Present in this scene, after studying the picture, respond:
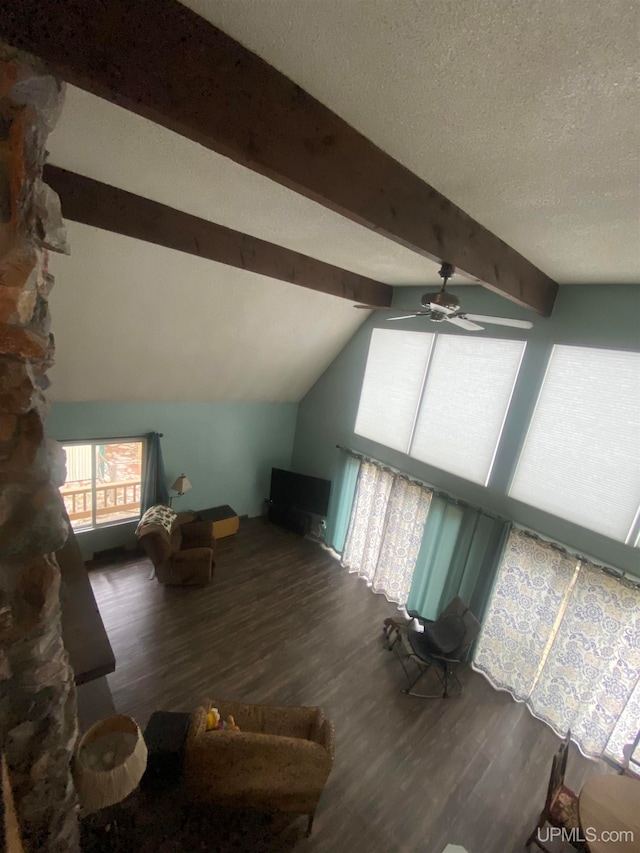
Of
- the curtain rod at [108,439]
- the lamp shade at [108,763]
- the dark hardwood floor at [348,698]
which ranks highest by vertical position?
the curtain rod at [108,439]

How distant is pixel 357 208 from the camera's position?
5.25 ft

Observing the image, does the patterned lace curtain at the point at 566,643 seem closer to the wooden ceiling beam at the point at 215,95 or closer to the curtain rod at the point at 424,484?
the curtain rod at the point at 424,484

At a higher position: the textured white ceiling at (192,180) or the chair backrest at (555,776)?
the textured white ceiling at (192,180)

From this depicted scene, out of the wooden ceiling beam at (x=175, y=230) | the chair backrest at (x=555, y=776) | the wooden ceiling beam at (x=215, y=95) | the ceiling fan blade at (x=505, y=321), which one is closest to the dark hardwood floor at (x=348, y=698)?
the chair backrest at (x=555, y=776)

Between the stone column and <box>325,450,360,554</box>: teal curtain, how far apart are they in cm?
421

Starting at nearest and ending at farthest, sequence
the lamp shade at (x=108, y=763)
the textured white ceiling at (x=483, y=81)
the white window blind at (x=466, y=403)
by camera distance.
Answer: the textured white ceiling at (x=483, y=81), the lamp shade at (x=108, y=763), the white window blind at (x=466, y=403)

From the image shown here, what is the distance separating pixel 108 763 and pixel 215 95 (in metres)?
2.55

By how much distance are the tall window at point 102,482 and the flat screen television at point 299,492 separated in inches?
82.0

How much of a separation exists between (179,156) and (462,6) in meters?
1.45

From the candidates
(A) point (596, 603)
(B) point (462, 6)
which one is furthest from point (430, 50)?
(A) point (596, 603)

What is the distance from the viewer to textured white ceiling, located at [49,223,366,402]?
118 inches

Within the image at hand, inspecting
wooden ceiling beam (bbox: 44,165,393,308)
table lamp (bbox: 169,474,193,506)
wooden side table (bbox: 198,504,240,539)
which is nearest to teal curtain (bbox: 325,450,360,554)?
wooden side table (bbox: 198,504,240,539)

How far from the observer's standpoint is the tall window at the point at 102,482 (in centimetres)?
491

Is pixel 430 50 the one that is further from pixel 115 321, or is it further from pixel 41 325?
pixel 115 321
